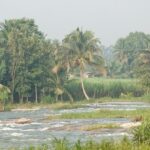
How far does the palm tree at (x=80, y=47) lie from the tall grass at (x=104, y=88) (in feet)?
10.4

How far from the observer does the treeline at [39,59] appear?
67.4 metres

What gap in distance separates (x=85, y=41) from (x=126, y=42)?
43355 millimetres

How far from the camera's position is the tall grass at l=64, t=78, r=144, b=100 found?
75.2 m

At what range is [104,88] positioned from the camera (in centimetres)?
7538

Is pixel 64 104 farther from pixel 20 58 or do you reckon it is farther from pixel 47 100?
pixel 20 58

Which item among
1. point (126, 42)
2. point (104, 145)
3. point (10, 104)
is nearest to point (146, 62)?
point (10, 104)

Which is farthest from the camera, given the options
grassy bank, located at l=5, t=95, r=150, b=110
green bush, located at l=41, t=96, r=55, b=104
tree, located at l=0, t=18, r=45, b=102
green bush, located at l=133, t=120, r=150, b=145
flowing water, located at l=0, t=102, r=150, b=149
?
green bush, located at l=41, t=96, r=55, b=104

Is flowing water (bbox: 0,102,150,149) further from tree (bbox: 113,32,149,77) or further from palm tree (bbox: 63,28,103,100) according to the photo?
Answer: tree (bbox: 113,32,149,77)

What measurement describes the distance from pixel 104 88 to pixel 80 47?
301 inches

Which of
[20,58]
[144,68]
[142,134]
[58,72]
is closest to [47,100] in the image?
[58,72]

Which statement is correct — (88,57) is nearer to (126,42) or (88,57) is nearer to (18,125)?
(18,125)

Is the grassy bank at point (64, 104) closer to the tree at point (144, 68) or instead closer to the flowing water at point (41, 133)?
the tree at point (144, 68)

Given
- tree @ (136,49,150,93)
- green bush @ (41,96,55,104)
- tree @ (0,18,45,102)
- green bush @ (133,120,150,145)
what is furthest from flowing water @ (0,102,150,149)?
tree @ (136,49,150,93)

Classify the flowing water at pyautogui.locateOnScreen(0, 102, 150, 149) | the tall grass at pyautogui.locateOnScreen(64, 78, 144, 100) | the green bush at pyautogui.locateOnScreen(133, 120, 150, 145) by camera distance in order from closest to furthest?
the green bush at pyautogui.locateOnScreen(133, 120, 150, 145)
the flowing water at pyautogui.locateOnScreen(0, 102, 150, 149)
the tall grass at pyautogui.locateOnScreen(64, 78, 144, 100)
